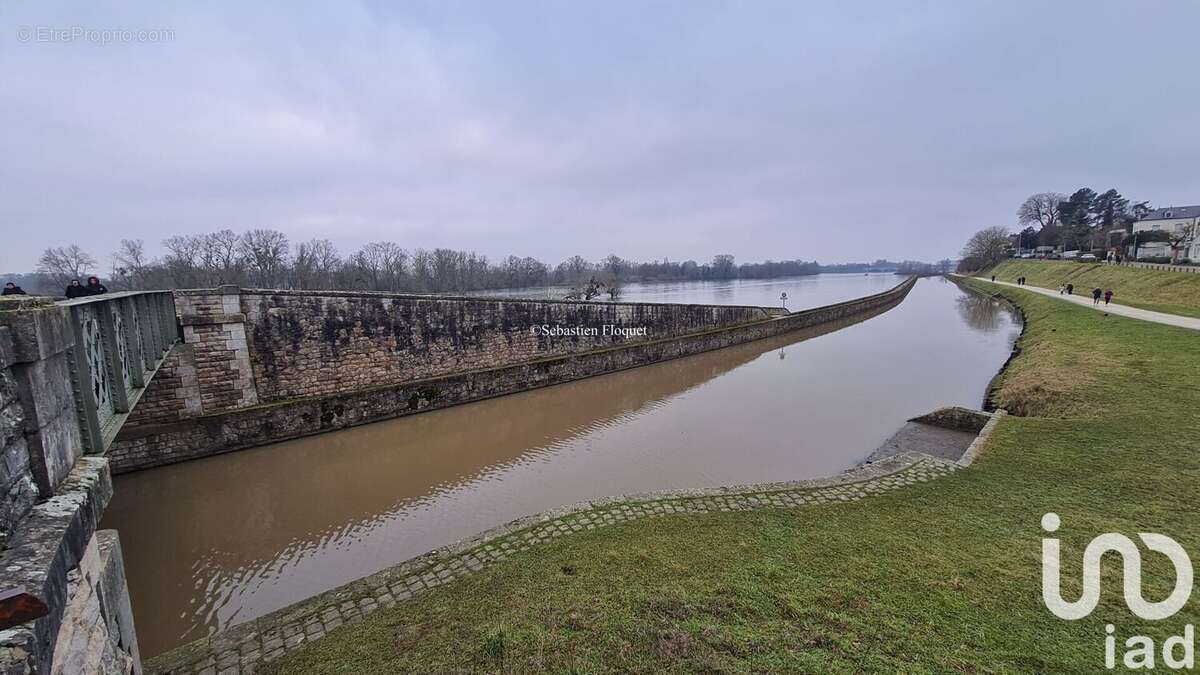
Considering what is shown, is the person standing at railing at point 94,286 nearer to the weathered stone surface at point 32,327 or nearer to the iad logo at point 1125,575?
the weathered stone surface at point 32,327

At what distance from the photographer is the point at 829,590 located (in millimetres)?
3324

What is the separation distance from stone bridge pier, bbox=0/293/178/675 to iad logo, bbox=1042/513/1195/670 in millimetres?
5241

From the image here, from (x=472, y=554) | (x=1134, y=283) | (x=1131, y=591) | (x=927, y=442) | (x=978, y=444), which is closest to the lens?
(x=1131, y=591)

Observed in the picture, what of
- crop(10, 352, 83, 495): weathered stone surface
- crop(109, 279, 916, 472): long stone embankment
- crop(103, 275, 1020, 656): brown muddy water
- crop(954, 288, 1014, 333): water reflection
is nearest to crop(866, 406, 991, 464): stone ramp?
crop(103, 275, 1020, 656): brown muddy water

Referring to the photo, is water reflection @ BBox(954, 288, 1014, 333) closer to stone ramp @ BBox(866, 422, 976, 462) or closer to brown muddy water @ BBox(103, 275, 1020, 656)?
brown muddy water @ BBox(103, 275, 1020, 656)

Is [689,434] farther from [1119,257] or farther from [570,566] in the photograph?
[1119,257]

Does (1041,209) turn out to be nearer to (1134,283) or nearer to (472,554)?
(1134,283)

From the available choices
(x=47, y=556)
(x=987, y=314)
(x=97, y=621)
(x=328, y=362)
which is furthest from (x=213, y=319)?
(x=987, y=314)

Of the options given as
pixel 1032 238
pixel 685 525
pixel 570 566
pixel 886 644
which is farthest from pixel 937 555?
pixel 1032 238

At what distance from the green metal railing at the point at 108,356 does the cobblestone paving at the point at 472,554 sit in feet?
5.98

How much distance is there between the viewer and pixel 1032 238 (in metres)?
61.4

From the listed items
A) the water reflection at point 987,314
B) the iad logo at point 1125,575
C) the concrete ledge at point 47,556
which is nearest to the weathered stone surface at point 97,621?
the concrete ledge at point 47,556

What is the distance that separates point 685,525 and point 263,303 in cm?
986

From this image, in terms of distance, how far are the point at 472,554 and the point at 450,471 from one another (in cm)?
353
